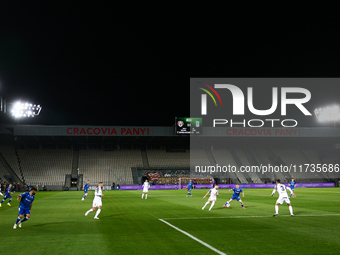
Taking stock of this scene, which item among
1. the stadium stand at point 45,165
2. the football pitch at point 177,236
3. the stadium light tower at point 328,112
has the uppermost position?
the stadium light tower at point 328,112

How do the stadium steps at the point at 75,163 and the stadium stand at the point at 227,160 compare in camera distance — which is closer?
the stadium steps at the point at 75,163

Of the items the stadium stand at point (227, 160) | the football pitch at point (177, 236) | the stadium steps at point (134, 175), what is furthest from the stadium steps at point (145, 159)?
the football pitch at point (177, 236)

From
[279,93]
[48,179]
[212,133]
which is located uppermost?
[279,93]

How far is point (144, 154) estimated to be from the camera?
7850 cm

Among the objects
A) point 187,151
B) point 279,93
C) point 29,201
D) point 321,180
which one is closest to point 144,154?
point 187,151

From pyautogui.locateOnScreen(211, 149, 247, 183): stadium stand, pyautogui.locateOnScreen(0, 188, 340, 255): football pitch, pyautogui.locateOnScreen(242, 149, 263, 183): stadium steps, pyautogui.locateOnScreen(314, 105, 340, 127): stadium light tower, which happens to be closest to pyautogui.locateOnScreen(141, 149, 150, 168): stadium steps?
pyautogui.locateOnScreen(211, 149, 247, 183): stadium stand

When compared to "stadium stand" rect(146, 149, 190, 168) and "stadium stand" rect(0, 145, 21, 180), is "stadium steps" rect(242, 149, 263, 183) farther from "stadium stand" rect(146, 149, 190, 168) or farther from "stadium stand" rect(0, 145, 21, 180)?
"stadium stand" rect(0, 145, 21, 180)

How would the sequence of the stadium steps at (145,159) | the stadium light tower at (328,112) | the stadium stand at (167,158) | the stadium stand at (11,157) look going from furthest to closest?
the stadium stand at (167,158)
the stadium steps at (145,159)
the stadium light tower at (328,112)
the stadium stand at (11,157)

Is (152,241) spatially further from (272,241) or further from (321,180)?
(321,180)

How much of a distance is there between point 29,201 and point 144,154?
2553 inches

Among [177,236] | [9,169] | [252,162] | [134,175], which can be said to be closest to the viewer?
[177,236]

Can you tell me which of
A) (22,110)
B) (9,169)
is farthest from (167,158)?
(9,169)

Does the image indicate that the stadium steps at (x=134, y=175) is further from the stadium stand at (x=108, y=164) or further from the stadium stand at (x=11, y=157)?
the stadium stand at (x=11, y=157)

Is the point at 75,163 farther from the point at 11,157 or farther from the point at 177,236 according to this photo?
the point at 177,236
